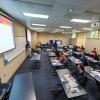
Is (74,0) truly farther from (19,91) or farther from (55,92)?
(55,92)

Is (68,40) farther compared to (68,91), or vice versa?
(68,40)

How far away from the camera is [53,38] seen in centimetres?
1867

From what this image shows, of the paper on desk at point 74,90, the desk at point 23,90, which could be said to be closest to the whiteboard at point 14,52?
the desk at point 23,90

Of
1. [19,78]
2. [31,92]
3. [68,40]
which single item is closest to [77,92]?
[31,92]

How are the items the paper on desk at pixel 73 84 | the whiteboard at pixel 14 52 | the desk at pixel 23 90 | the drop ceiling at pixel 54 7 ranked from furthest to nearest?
the whiteboard at pixel 14 52 → the paper on desk at pixel 73 84 → the drop ceiling at pixel 54 7 → the desk at pixel 23 90

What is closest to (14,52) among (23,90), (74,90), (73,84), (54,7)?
(23,90)

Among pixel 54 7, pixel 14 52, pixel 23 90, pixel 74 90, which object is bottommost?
pixel 74 90

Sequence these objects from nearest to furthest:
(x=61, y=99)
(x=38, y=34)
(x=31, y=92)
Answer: (x=31, y=92), (x=61, y=99), (x=38, y=34)

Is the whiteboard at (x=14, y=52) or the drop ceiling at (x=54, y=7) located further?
the whiteboard at (x=14, y=52)

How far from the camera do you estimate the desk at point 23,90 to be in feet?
6.81

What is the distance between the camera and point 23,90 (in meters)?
2.32

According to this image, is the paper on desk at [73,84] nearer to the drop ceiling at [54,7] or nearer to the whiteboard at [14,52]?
the drop ceiling at [54,7]

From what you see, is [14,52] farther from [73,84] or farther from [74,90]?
[74,90]

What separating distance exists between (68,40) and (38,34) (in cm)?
630
